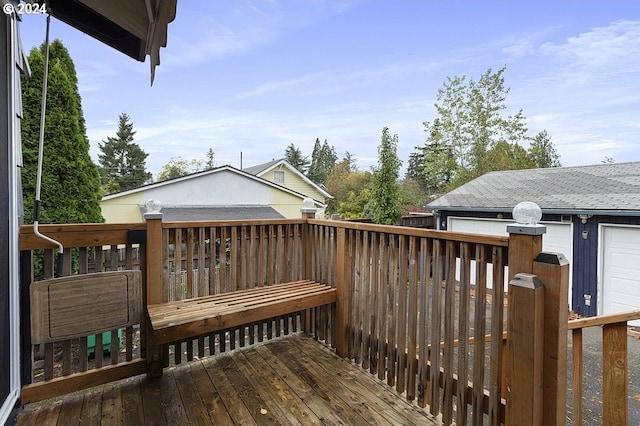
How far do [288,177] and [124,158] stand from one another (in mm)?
17352

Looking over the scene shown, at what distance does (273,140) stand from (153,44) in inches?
996

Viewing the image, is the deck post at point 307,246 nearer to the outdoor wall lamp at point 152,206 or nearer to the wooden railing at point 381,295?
the wooden railing at point 381,295

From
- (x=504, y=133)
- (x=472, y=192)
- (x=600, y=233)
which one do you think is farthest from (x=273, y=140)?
(x=600, y=233)

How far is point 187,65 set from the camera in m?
7.96

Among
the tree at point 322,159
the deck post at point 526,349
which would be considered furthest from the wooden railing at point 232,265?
the tree at point 322,159

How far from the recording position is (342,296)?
8.79 ft

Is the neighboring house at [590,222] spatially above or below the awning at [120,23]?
below

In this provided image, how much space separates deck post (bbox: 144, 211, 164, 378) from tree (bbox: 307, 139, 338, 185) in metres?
28.4

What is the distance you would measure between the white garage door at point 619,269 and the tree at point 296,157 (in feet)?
92.4

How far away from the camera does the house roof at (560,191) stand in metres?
5.88

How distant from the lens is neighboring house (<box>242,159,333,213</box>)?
1631cm

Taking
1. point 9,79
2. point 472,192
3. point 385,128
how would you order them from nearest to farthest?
point 9,79, point 472,192, point 385,128

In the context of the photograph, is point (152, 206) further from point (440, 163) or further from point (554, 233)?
point (440, 163)

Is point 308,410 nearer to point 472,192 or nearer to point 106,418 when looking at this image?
point 106,418
